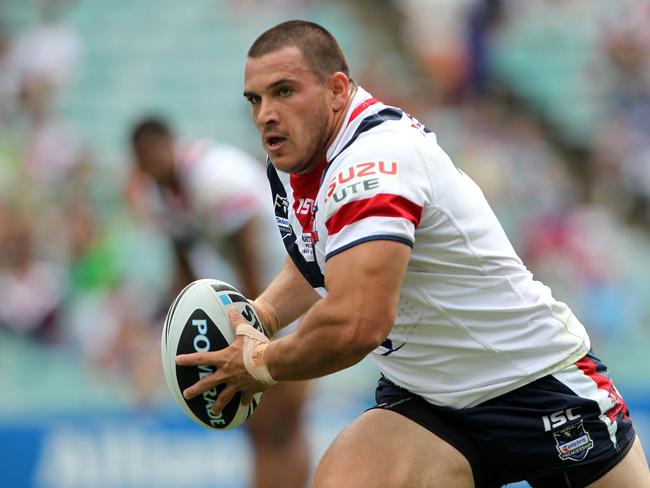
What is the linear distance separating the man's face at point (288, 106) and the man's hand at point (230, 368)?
2.03 ft

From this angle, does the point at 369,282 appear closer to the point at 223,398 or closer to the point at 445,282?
the point at 445,282

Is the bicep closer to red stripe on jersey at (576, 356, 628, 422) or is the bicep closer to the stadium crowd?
red stripe on jersey at (576, 356, 628, 422)

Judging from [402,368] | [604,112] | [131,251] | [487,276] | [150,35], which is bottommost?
[402,368]

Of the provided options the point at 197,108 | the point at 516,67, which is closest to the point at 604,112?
the point at 516,67

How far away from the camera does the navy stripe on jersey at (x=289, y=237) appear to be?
4.15 meters

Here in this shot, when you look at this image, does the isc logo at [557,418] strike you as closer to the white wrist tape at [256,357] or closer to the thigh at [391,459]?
the thigh at [391,459]

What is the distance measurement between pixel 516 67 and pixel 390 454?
29.4ft

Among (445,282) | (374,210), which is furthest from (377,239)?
(445,282)

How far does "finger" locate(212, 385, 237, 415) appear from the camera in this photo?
3859 mm

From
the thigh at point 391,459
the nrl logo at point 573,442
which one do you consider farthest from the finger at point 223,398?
the nrl logo at point 573,442

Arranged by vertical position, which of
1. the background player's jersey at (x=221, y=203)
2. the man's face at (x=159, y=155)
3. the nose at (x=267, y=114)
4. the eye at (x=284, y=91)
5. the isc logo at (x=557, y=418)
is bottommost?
the isc logo at (x=557, y=418)

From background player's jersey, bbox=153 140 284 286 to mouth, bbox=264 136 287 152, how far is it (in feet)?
11.2

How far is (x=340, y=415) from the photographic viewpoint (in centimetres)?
900

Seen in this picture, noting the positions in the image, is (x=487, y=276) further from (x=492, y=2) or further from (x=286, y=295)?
(x=492, y=2)
